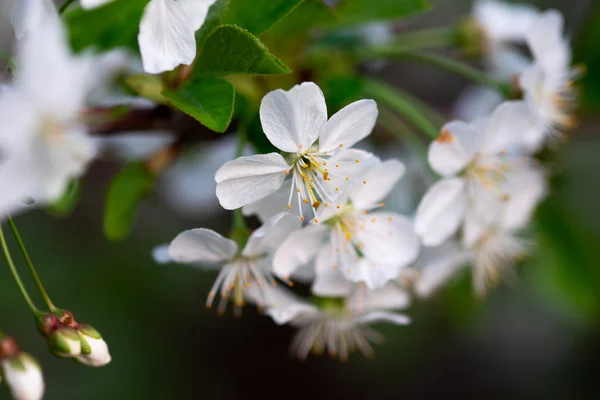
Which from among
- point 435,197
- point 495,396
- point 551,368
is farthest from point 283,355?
point 435,197

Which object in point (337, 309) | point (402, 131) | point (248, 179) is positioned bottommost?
point (337, 309)

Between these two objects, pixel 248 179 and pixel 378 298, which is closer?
pixel 248 179

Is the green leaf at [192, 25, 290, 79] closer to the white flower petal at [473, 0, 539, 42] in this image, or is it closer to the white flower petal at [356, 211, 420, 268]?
the white flower petal at [356, 211, 420, 268]

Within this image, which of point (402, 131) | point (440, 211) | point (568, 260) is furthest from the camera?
point (568, 260)

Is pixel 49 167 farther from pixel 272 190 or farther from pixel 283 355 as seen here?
pixel 283 355

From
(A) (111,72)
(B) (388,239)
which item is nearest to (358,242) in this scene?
(B) (388,239)

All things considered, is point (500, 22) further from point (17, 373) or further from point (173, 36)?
point (17, 373)

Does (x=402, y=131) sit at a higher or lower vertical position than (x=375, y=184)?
lower
